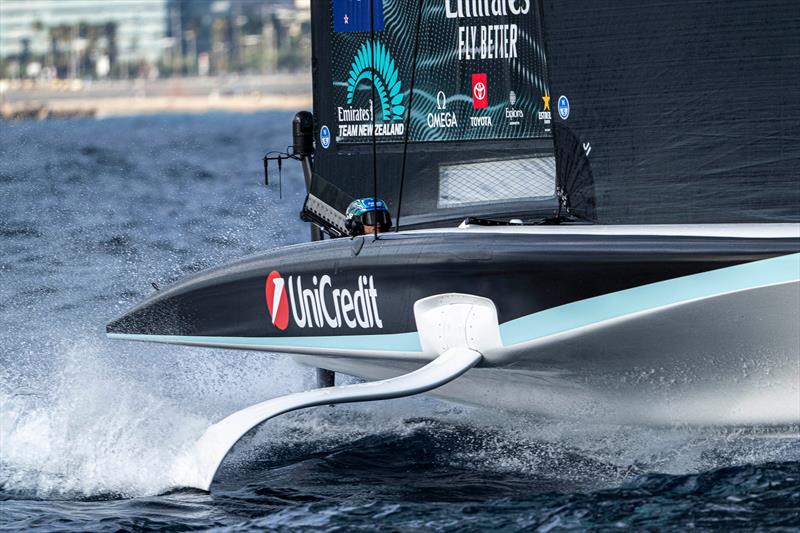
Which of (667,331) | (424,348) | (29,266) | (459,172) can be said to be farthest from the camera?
(29,266)

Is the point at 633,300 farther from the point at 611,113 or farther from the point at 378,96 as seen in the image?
the point at 378,96

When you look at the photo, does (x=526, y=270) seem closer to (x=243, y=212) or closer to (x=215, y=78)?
(x=243, y=212)

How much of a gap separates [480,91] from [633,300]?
1.71m

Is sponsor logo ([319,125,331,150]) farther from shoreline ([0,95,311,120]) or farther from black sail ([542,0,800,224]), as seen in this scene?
shoreline ([0,95,311,120])

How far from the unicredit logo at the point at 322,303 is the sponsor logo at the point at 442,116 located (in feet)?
3.25

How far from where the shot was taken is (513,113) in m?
5.77

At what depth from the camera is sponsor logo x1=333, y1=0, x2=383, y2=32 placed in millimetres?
6129

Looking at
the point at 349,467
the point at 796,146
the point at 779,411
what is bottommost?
the point at 349,467

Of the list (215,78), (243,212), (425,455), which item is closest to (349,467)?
(425,455)

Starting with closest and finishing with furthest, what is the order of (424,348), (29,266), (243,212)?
(424,348)
(29,266)
(243,212)

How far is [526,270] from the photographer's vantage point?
4.62m

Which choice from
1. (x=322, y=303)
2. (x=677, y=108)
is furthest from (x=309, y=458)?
(x=677, y=108)

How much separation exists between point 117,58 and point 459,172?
10465cm

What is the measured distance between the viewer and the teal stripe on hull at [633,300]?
4172 millimetres
